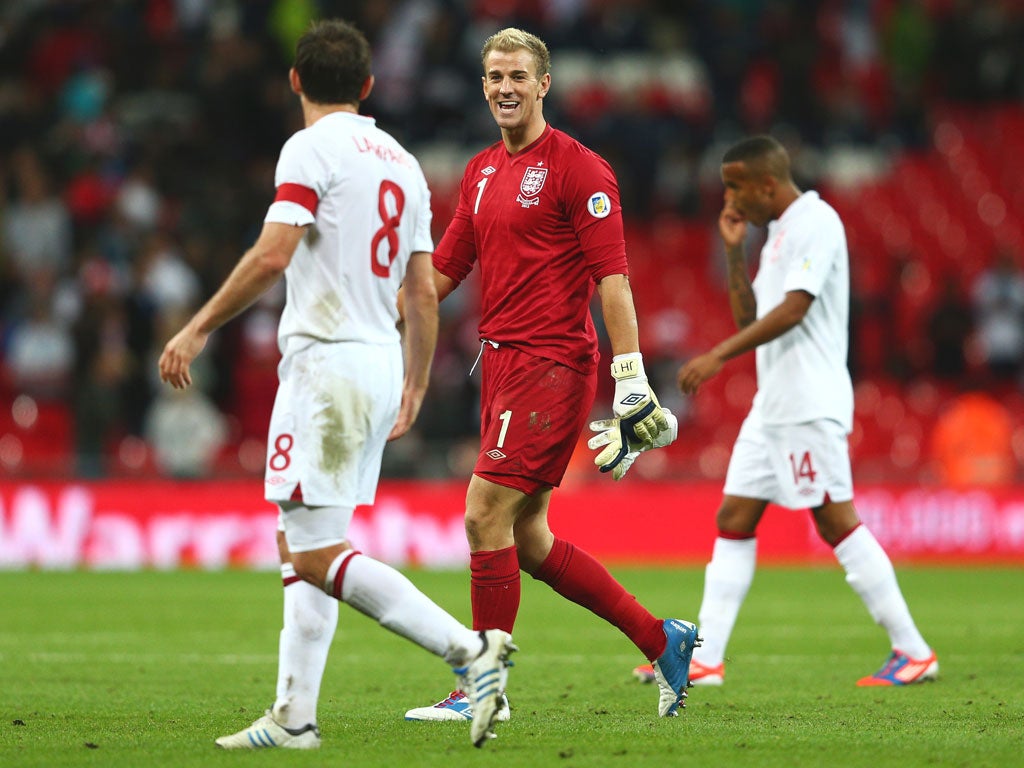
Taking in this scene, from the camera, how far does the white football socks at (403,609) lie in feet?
17.4

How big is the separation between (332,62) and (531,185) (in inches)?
46.3

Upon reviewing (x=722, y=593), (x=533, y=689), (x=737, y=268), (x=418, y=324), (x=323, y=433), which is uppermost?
(x=737, y=268)

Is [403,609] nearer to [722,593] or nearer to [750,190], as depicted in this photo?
[722,593]

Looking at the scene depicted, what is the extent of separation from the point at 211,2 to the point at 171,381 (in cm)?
1636

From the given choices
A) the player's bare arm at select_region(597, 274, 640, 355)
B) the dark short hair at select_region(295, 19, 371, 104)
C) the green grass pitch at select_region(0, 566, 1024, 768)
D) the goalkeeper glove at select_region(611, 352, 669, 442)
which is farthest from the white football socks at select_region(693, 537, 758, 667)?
the dark short hair at select_region(295, 19, 371, 104)

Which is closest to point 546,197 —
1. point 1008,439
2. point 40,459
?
point 40,459

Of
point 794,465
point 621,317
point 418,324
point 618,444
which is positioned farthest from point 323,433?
point 794,465

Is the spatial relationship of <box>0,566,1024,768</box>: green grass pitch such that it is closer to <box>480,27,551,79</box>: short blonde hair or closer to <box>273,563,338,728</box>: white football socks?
<box>273,563,338,728</box>: white football socks

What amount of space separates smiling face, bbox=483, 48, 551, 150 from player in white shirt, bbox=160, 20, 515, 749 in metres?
0.85

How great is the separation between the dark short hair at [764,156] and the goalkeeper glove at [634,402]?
219 centimetres

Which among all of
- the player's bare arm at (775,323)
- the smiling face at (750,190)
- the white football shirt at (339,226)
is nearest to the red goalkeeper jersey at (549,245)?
the white football shirt at (339,226)

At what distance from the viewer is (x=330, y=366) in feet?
17.7

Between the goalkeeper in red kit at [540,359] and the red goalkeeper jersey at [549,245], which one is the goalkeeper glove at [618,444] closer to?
the goalkeeper in red kit at [540,359]

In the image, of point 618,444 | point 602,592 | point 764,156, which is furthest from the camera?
point 764,156
